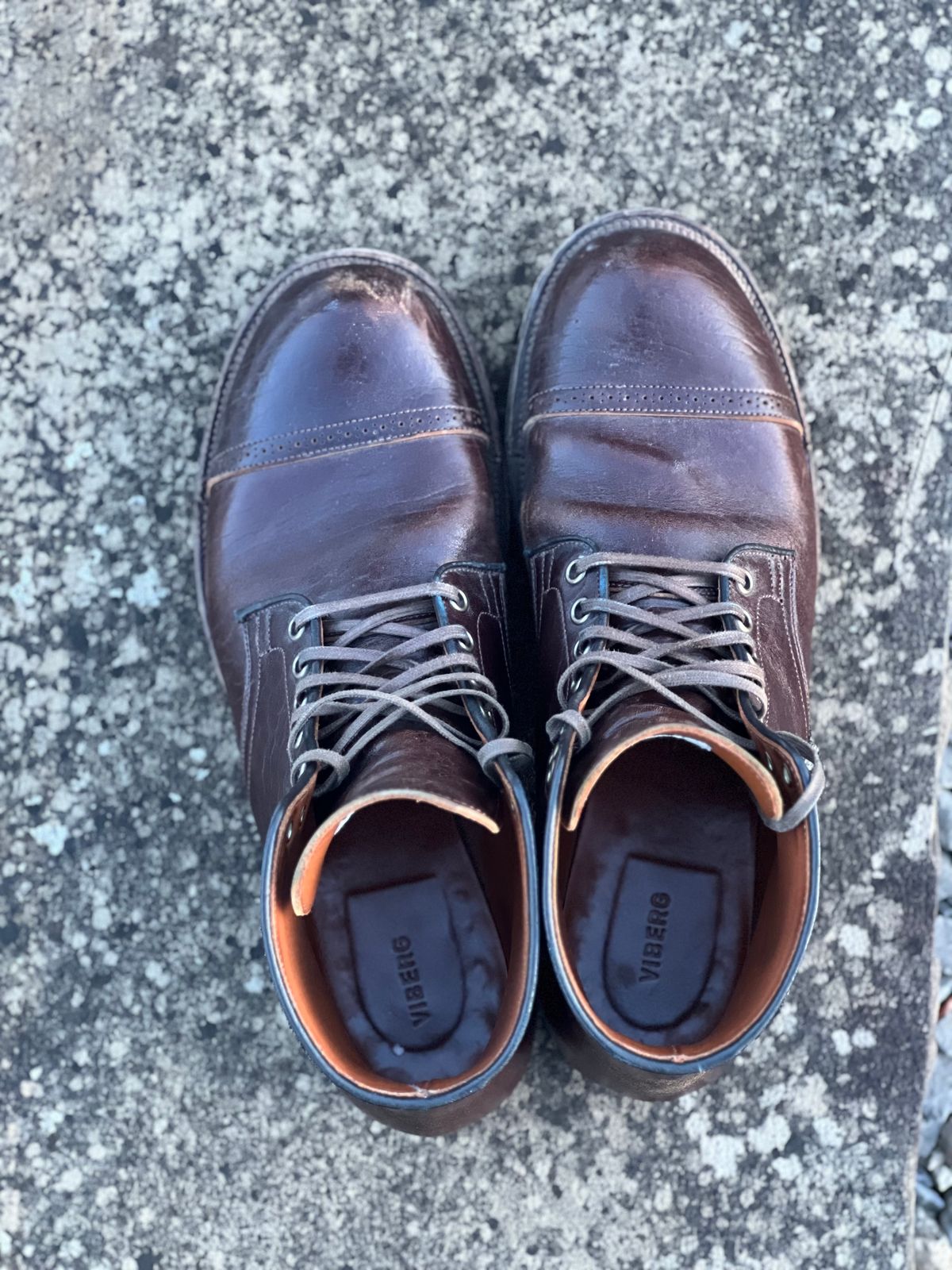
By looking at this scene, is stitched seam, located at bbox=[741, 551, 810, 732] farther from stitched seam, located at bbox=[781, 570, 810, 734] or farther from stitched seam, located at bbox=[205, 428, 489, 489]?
stitched seam, located at bbox=[205, 428, 489, 489]

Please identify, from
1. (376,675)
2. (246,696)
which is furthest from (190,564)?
(376,675)

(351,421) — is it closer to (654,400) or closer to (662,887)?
(654,400)

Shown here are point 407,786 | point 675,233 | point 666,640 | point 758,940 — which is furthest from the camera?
point 675,233

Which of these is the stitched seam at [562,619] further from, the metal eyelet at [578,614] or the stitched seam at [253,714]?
the stitched seam at [253,714]

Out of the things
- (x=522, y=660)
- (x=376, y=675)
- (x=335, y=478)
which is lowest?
(x=522, y=660)

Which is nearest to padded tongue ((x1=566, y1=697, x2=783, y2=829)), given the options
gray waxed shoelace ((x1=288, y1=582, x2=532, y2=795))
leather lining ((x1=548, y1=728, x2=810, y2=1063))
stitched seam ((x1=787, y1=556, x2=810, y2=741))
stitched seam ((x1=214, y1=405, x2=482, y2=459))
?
leather lining ((x1=548, y1=728, x2=810, y2=1063))

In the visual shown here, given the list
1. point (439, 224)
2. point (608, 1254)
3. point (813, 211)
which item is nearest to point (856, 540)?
point (813, 211)

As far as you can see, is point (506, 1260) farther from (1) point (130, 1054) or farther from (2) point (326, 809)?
(2) point (326, 809)
